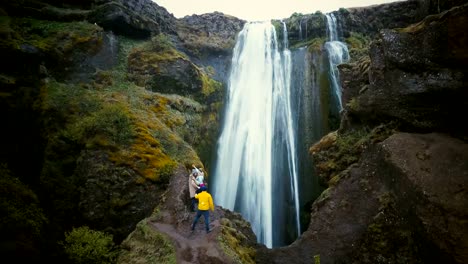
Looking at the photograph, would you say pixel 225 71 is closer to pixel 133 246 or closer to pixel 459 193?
pixel 133 246

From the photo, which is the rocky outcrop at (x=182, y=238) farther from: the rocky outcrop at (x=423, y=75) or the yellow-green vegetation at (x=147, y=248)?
the rocky outcrop at (x=423, y=75)

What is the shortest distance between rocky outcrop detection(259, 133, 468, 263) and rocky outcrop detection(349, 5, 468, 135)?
Answer: 0.72m

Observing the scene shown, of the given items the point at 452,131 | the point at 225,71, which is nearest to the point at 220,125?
the point at 225,71

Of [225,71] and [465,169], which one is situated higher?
[225,71]

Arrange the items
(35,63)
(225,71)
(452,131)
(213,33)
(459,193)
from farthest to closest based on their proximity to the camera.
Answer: (213,33)
(225,71)
(35,63)
(452,131)
(459,193)

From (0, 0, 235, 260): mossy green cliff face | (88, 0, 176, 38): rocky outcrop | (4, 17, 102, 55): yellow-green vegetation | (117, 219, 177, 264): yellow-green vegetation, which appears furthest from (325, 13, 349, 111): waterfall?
(4, 17, 102, 55): yellow-green vegetation

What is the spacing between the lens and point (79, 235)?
31.7 ft

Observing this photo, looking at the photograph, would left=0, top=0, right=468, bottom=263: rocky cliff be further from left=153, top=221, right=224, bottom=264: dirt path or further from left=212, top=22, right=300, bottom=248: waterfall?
left=212, top=22, right=300, bottom=248: waterfall

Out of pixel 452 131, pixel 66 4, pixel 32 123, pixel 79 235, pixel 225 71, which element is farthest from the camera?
pixel 225 71

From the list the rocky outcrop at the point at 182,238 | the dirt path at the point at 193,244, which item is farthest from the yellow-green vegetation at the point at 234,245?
the dirt path at the point at 193,244

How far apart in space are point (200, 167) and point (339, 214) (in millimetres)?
5856

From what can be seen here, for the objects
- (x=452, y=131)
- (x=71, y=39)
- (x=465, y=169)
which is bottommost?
(x=465, y=169)

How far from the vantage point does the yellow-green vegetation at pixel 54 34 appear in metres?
14.8

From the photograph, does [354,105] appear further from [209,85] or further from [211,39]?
[211,39]
